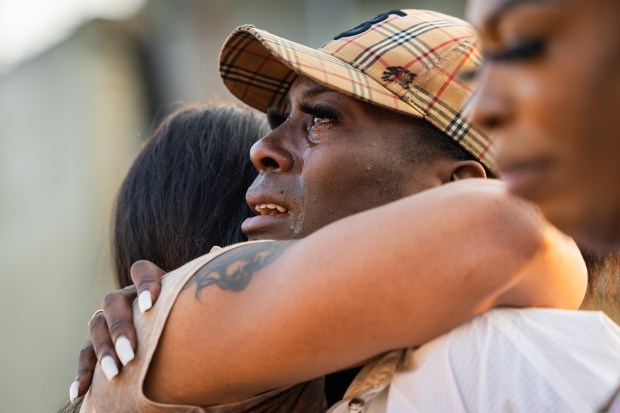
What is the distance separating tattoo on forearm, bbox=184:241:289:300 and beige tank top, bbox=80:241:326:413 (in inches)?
1.2

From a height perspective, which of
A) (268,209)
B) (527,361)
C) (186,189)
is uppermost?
(527,361)

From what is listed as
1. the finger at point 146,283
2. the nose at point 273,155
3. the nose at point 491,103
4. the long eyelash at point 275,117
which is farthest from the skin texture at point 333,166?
the nose at point 491,103

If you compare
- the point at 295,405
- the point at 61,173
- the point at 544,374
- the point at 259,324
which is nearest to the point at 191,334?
the point at 259,324

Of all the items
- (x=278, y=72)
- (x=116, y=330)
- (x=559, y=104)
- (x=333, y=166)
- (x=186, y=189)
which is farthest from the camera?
(x=186, y=189)

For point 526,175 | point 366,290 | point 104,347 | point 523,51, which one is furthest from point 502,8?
point 104,347

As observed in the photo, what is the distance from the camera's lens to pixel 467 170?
2.33 meters

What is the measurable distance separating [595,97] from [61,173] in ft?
30.4

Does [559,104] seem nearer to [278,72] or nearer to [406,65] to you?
[406,65]

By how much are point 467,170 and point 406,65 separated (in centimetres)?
30

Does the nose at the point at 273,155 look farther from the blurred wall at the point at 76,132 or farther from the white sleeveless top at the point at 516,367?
the blurred wall at the point at 76,132

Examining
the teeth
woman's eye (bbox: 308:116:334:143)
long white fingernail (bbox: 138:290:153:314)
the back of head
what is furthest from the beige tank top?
the back of head

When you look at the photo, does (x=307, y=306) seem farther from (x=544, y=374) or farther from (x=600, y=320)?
(x=600, y=320)

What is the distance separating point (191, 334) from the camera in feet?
5.44

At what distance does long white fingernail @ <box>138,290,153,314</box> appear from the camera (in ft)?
5.80
